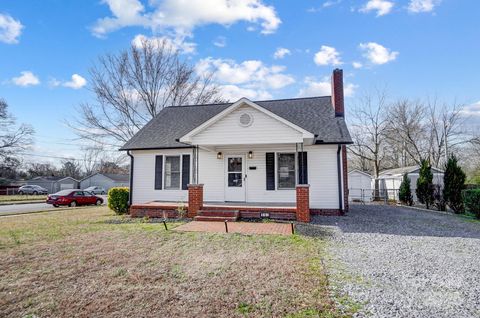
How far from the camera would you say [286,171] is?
38.9 ft

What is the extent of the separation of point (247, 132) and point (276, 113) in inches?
168

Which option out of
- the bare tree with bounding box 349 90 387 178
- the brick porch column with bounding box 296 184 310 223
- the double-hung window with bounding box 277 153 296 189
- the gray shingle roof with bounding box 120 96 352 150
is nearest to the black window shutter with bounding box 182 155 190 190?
the gray shingle roof with bounding box 120 96 352 150

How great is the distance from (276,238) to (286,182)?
4781mm

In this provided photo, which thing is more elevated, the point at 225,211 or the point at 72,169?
the point at 72,169

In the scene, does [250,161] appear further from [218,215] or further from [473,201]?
[473,201]

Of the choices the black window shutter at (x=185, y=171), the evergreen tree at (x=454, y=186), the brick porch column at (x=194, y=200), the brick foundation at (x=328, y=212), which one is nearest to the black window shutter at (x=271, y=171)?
the brick foundation at (x=328, y=212)

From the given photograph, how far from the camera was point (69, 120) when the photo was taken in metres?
22.0

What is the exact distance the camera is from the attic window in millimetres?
10641

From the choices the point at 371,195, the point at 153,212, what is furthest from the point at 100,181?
the point at 371,195

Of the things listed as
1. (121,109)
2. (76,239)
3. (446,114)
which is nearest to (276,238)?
(76,239)

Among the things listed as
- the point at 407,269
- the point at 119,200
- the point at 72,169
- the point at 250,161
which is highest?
the point at 72,169

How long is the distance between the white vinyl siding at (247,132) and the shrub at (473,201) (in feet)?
31.1

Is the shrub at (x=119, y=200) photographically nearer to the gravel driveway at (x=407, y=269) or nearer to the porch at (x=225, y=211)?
the porch at (x=225, y=211)

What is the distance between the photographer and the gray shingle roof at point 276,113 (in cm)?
1203
